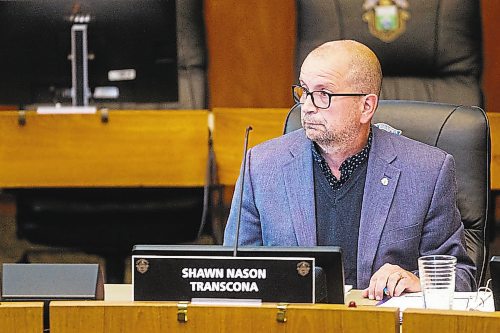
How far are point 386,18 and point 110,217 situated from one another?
128 centimetres

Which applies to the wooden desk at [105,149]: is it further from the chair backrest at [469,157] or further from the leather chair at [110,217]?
the chair backrest at [469,157]

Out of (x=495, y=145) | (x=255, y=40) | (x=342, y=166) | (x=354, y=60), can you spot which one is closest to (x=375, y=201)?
(x=342, y=166)

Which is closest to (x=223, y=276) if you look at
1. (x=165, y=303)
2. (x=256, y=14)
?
(x=165, y=303)

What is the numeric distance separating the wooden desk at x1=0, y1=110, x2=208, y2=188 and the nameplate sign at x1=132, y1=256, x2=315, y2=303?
6.44 feet

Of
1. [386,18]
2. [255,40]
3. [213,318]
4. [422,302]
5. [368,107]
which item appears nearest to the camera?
[213,318]

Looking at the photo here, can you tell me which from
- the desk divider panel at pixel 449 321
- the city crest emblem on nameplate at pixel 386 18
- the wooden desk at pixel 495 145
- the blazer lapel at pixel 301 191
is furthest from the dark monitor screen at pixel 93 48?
the desk divider panel at pixel 449 321

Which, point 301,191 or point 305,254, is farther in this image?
point 301,191

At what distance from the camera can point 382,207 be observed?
2883mm

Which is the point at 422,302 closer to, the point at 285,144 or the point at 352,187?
the point at 352,187

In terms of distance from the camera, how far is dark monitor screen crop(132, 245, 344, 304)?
212cm

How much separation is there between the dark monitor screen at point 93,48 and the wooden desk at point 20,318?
2.22 metres

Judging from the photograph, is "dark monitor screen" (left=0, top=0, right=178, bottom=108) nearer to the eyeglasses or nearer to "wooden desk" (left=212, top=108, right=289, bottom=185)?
"wooden desk" (left=212, top=108, right=289, bottom=185)

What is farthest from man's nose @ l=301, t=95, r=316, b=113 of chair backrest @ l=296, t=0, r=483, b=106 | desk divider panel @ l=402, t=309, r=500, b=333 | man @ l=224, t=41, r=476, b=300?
chair backrest @ l=296, t=0, r=483, b=106

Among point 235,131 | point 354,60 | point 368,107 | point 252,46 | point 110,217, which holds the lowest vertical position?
point 110,217
